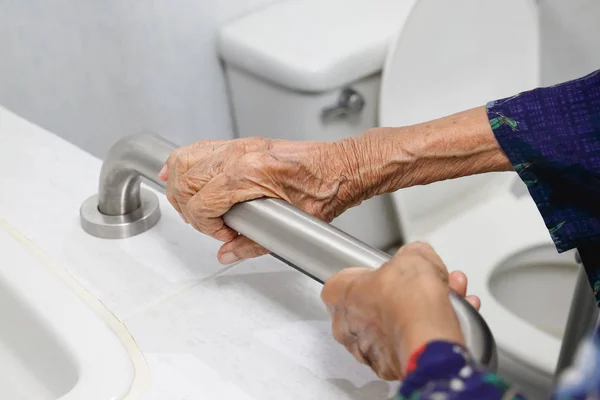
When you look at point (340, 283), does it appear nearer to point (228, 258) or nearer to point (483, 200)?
point (228, 258)

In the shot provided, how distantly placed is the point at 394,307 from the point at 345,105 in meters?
0.77

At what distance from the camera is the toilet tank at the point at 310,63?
107 centimetres

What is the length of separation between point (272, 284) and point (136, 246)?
0.42 feet

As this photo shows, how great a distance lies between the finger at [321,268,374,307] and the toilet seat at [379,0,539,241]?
66 cm

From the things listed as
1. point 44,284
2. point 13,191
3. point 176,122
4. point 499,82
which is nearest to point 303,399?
point 44,284

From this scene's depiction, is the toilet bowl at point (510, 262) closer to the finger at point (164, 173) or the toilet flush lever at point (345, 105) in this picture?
the toilet flush lever at point (345, 105)

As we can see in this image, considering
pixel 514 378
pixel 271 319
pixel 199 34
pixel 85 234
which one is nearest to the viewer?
pixel 271 319

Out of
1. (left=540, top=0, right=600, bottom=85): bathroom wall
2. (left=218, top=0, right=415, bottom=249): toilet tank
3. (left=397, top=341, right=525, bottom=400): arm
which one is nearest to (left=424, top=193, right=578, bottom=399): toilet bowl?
(left=218, top=0, right=415, bottom=249): toilet tank

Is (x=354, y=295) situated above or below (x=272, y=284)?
above

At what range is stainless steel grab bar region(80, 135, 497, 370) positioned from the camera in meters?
0.39

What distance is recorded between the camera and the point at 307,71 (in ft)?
3.45

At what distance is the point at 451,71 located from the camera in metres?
1.15

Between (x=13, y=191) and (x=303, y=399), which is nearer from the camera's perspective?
(x=303, y=399)

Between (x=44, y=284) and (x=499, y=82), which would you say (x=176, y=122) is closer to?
(x=499, y=82)
